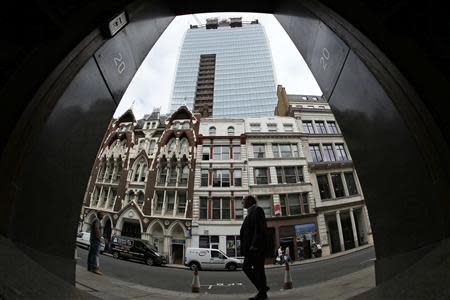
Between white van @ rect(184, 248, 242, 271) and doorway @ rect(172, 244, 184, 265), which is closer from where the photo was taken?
white van @ rect(184, 248, 242, 271)

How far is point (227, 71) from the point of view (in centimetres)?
9238

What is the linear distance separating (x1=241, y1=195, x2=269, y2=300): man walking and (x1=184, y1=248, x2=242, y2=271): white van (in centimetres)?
1415

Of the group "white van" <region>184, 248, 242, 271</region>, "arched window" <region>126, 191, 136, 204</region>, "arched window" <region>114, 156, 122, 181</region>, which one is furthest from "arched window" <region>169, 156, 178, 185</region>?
"white van" <region>184, 248, 242, 271</region>

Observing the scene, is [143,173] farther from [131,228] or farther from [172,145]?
[131,228]

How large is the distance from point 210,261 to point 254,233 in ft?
49.6

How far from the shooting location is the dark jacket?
116 inches

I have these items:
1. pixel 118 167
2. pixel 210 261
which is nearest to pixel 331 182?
pixel 210 261

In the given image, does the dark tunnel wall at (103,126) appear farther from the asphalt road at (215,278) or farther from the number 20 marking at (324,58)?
the asphalt road at (215,278)

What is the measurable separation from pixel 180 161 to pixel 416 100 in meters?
26.2

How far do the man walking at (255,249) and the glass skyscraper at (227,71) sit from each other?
2961 inches

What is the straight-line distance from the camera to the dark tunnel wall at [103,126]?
1.79m

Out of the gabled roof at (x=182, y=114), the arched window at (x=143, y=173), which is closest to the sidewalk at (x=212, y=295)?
the arched window at (x=143, y=173)

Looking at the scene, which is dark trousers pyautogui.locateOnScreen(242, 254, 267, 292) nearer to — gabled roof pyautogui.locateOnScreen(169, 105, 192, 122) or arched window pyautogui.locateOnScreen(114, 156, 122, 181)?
gabled roof pyautogui.locateOnScreen(169, 105, 192, 122)

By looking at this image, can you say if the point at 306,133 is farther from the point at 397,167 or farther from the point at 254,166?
the point at 397,167
